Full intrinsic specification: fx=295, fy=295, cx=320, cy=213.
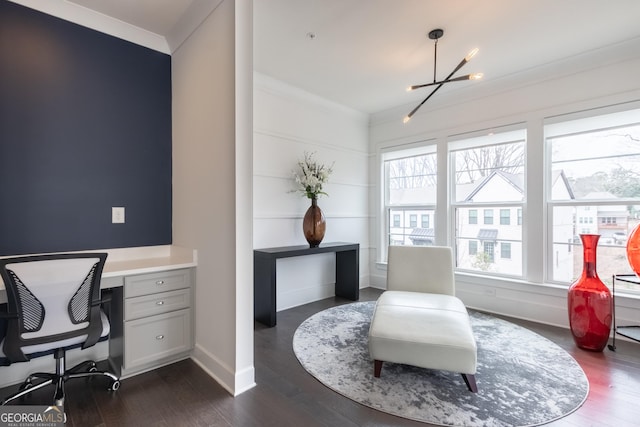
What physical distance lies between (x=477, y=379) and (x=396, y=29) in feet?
9.67

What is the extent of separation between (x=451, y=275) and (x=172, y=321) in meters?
2.60

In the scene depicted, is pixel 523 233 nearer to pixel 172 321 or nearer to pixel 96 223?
pixel 172 321

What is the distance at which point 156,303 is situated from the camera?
2.32m

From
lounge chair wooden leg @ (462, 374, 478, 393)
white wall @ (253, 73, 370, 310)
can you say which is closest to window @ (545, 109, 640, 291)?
lounge chair wooden leg @ (462, 374, 478, 393)

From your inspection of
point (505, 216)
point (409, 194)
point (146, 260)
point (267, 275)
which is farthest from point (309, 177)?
point (505, 216)

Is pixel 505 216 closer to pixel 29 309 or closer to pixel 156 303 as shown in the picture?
pixel 156 303

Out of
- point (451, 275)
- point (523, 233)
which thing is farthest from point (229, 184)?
point (523, 233)

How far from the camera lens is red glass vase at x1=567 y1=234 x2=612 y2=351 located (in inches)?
102

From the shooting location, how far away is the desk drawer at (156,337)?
219 centimetres

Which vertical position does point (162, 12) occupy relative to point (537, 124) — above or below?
above

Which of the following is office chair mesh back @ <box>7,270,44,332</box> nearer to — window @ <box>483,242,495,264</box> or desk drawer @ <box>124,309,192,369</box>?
desk drawer @ <box>124,309,192,369</box>

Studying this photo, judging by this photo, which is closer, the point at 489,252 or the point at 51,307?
the point at 51,307

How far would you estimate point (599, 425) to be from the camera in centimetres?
171

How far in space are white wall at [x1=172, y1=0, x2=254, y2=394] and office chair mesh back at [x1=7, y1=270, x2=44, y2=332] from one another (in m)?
0.97
